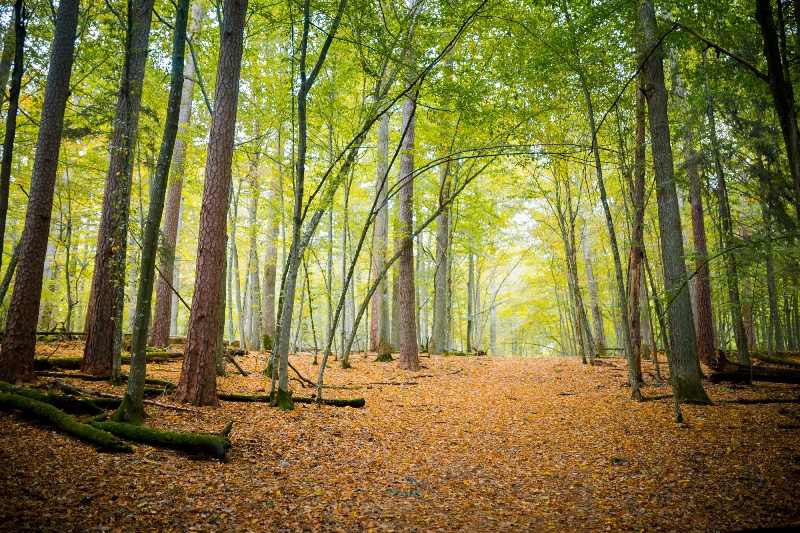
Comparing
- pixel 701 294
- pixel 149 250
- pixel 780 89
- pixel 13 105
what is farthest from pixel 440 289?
pixel 780 89

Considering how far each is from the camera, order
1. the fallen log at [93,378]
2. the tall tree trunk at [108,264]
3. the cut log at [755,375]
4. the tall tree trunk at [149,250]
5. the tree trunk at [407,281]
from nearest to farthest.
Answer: the tall tree trunk at [149,250]
the fallen log at [93,378]
the tall tree trunk at [108,264]
the cut log at [755,375]
the tree trunk at [407,281]

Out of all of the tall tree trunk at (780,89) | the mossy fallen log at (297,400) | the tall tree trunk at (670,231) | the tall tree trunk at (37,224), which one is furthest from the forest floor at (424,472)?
the tall tree trunk at (780,89)

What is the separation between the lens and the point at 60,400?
4.73 metres

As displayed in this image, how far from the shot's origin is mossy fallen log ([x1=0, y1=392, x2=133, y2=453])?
3961mm

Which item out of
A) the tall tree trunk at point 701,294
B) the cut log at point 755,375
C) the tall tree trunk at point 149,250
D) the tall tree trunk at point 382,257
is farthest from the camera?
the tall tree trunk at point 382,257

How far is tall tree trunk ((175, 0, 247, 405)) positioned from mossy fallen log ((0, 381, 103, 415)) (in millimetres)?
1026

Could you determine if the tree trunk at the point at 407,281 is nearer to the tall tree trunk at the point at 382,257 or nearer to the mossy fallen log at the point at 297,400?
the tall tree trunk at the point at 382,257

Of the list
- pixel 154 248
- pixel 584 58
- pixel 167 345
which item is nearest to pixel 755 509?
pixel 154 248

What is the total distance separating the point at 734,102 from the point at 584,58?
12.4ft

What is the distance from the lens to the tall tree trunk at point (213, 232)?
571 cm

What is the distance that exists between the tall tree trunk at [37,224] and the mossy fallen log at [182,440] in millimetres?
2316

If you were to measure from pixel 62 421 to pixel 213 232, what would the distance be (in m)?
2.73

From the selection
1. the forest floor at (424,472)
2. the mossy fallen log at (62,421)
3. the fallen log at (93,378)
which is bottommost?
the forest floor at (424,472)

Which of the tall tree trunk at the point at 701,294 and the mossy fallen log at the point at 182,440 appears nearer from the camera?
the mossy fallen log at the point at 182,440
